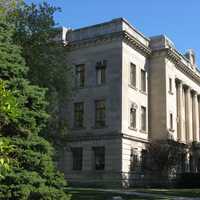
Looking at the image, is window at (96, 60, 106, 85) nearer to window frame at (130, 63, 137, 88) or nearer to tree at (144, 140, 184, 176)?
window frame at (130, 63, 137, 88)

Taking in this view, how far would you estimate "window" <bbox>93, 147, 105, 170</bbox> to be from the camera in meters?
40.4

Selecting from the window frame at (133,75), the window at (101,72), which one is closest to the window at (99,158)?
the window at (101,72)

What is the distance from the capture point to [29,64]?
25.8 meters

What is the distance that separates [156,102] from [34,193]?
33553 millimetres

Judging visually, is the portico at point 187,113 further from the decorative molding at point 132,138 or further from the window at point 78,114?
the window at point 78,114

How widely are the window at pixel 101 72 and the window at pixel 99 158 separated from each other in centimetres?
642

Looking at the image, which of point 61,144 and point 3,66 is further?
point 61,144

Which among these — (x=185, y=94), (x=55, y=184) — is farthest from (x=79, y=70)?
(x=55, y=184)

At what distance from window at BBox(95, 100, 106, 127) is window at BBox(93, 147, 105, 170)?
229cm

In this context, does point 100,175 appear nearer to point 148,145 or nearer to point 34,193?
point 148,145

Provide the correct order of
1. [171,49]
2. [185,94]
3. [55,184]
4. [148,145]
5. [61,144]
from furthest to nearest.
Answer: [185,94]
[171,49]
[148,145]
[61,144]
[55,184]

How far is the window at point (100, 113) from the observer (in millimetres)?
41500

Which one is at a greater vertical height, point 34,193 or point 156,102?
point 156,102

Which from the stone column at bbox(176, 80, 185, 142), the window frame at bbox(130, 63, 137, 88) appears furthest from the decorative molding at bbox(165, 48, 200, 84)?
the window frame at bbox(130, 63, 137, 88)
